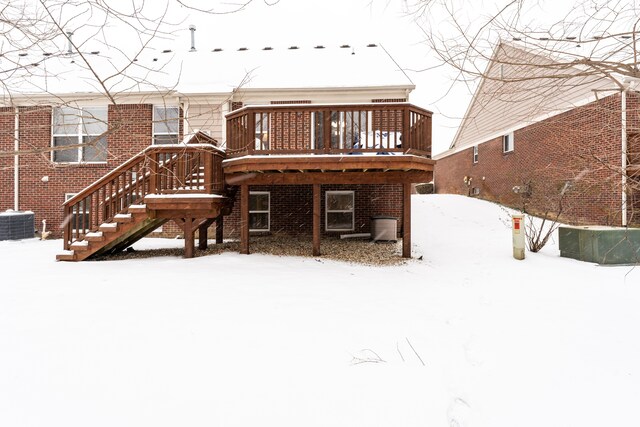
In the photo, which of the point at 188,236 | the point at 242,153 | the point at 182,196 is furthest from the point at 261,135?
the point at 188,236

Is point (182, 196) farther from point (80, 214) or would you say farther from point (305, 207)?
point (80, 214)

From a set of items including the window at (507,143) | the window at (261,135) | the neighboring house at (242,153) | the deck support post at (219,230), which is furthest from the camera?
the window at (507,143)

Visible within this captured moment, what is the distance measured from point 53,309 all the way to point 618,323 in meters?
6.94

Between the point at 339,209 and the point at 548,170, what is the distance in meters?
6.83

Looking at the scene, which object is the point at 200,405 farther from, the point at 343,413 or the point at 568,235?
the point at 568,235

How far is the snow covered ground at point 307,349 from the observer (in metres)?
2.57

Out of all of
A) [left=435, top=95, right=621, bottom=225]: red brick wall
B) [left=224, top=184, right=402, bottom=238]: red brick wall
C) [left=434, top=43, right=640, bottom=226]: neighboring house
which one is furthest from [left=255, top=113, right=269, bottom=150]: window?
[left=435, top=95, right=621, bottom=225]: red brick wall

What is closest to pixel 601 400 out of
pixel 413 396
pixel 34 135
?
pixel 413 396

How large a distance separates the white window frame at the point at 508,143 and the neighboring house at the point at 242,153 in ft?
23.8

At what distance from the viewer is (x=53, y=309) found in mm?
3896

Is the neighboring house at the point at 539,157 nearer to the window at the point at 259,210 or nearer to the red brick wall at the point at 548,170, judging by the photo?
the red brick wall at the point at 548,170

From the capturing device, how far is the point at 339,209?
35.0 ft

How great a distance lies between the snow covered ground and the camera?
2.57 metres

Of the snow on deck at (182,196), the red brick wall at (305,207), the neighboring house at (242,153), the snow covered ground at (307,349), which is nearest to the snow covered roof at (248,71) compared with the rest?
the neighboring house at (242,153)
